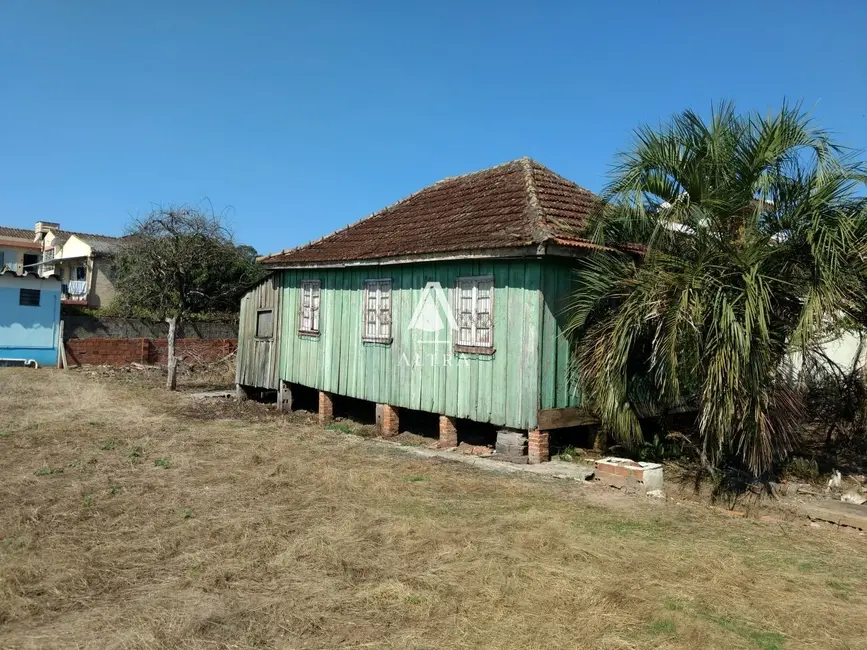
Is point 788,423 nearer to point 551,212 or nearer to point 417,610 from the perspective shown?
point 551,212

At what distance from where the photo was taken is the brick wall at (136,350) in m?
23.7

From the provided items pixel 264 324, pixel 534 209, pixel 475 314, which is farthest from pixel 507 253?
pixel 264 324

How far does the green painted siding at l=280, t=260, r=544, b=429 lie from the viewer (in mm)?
9422

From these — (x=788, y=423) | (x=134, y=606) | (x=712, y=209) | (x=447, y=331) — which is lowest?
(x=134, y=606)

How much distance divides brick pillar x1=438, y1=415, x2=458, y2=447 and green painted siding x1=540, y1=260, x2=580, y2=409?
2015 millimetres

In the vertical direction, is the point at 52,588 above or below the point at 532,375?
below

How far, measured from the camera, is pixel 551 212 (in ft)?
33.7

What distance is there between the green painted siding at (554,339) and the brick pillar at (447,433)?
6.61 feet

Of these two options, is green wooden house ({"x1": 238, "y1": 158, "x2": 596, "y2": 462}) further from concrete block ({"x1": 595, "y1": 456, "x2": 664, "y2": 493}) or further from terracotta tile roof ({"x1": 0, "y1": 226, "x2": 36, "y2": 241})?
terracotta tile roof ({"x1": 0, "y1": 226, "x2": 36, "y2": 241})

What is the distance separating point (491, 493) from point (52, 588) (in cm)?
456

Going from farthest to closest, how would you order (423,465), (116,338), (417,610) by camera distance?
(116,338), (423,465), (417,610)

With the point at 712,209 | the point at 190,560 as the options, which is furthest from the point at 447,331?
the point at 190,560

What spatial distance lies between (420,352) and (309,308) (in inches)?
159

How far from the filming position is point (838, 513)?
Answer: 6.70 meters
